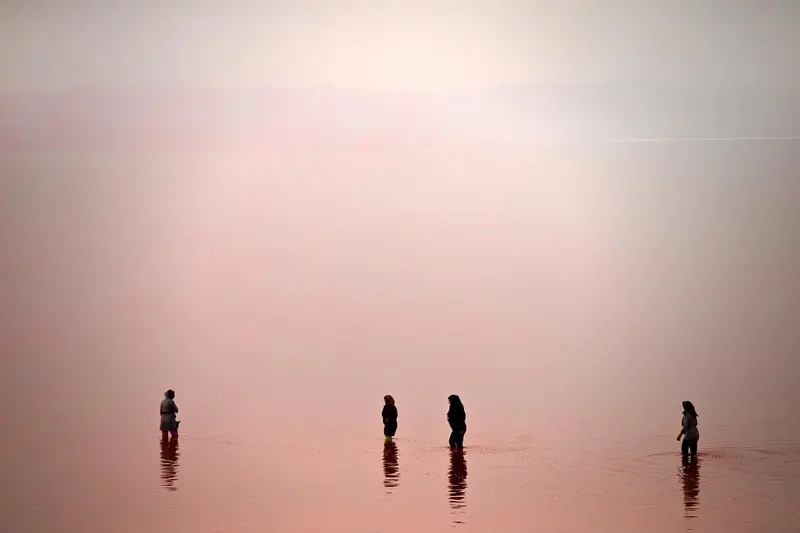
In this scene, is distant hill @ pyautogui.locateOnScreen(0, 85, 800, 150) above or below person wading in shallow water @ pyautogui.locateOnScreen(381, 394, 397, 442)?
above

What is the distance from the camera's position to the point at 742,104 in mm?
24188

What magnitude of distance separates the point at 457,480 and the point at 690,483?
302cm

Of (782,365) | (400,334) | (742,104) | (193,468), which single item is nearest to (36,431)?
(193,468)

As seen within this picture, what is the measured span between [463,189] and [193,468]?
15422 millimetres

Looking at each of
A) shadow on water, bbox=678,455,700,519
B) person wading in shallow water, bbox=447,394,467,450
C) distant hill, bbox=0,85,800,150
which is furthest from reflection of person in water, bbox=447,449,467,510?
distant hill, bbox=0,85,800,150

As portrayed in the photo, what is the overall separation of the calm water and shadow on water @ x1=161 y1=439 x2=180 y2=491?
0.07 m

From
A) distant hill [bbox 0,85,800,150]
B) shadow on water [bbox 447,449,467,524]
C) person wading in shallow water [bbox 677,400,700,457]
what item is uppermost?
distant hill [bbox 0,85,800,150]

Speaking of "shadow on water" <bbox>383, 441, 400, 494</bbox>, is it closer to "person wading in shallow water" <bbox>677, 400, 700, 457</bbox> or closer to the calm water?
the calm water

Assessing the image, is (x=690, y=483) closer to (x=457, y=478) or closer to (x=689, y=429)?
(x=689, y=429)

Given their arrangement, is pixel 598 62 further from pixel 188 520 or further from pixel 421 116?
pixel 188 520

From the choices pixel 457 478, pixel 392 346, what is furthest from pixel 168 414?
pixel 392 346

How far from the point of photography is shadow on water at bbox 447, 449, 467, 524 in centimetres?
1262

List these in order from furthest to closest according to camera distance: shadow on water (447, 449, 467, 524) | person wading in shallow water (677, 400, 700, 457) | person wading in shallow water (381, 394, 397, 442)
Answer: person wading in shallow water (381, 394, 397, 442), person wading in shallow water (677, 400, 700, 457), shadow on water (447, 449, 467, 524)

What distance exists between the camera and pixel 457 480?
46.2ft
